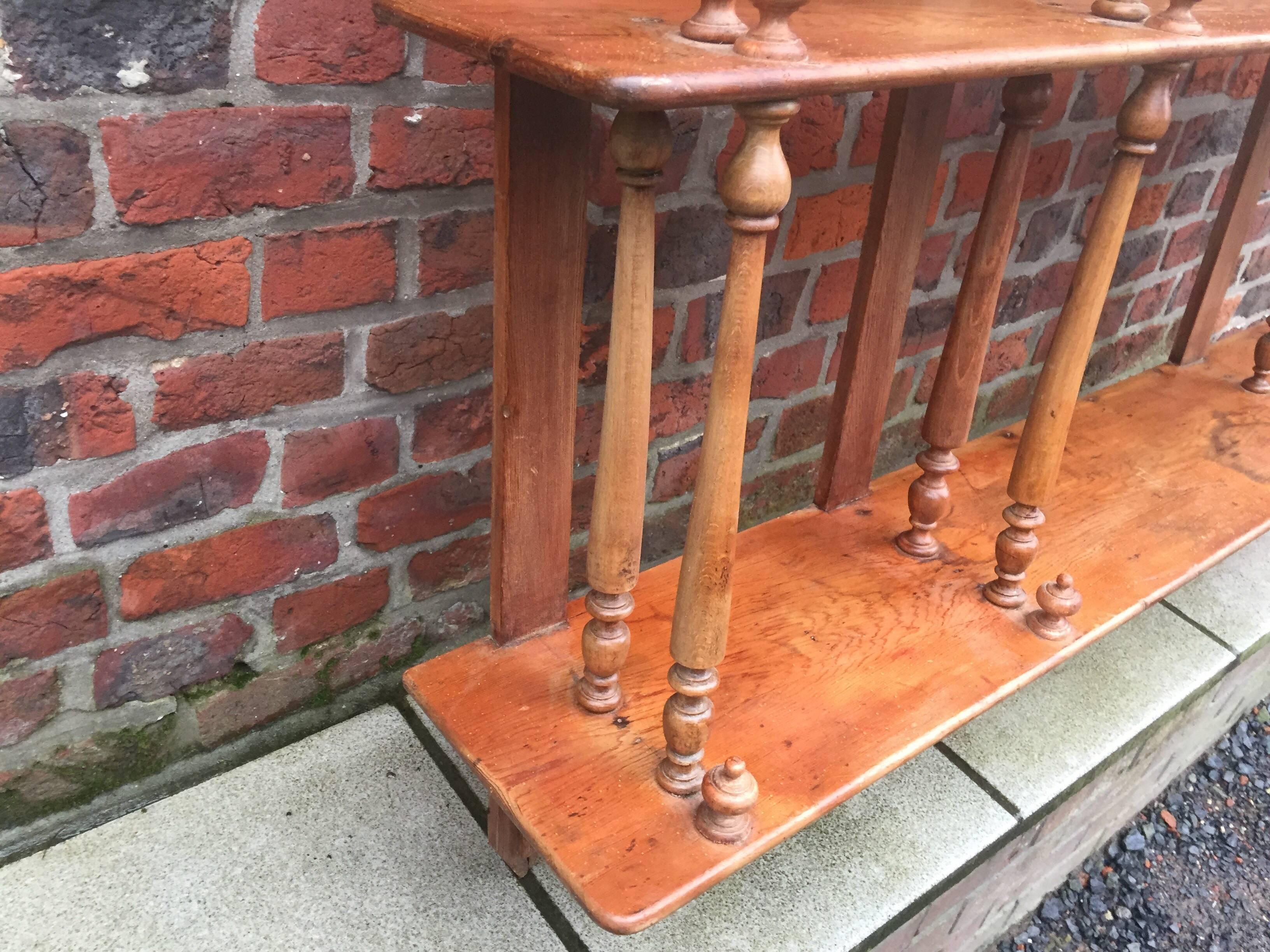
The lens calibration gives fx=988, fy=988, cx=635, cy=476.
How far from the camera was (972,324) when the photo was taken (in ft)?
3.79

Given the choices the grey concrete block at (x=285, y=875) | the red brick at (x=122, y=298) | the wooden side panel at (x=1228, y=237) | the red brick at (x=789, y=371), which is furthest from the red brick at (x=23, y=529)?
the wooden side panel at (x=1228, y=237)

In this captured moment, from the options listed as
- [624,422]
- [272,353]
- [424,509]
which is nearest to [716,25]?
[624,422]

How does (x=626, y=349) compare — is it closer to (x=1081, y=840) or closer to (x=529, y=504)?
(x=529, y=504)

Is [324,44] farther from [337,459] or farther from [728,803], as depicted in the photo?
[728,803]

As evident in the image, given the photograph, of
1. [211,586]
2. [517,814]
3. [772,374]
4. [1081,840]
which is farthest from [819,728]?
[1081,840]

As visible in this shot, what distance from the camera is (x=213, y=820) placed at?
1.08 metres

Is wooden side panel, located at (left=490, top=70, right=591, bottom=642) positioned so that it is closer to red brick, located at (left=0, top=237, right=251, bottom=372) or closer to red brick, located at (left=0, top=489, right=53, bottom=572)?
red brick, located at (left=0, top=237, right=251, bottom=372)

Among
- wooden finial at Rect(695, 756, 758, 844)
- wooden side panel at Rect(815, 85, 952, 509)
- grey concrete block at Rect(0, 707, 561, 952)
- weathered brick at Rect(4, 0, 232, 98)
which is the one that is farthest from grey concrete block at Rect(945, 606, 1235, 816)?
weathered brick at Rect(4, 0, 232, 98)

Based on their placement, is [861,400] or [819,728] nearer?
[819,728]

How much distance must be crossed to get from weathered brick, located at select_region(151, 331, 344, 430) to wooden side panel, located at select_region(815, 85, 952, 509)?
1.99ft

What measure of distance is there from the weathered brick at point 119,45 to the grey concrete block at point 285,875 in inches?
29.0

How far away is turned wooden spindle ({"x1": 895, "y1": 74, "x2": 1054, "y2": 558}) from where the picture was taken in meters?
1.08

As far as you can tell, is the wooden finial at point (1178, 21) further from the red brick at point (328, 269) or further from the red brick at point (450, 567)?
the red brick at point (450, 567)

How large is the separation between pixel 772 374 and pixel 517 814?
0.73m
